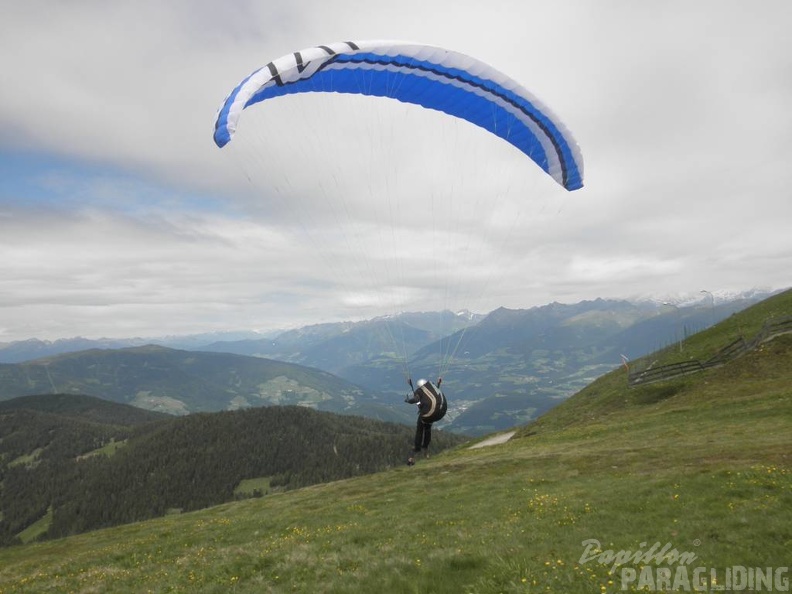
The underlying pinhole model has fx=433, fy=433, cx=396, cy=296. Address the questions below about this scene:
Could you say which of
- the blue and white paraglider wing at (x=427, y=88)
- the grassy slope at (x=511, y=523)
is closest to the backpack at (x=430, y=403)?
the grassy slope at (x=511, y=523)

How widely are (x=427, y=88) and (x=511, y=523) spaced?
19485 mm

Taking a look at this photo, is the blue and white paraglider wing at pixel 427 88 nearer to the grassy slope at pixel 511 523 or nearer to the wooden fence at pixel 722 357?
the grassy slope at pixel 511 523

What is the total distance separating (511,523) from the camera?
13383 millimetres

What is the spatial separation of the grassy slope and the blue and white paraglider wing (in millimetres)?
14428

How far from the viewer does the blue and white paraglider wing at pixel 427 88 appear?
17.1 m

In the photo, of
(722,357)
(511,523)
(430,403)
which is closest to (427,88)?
(430,403)

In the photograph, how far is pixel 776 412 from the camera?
23.9m

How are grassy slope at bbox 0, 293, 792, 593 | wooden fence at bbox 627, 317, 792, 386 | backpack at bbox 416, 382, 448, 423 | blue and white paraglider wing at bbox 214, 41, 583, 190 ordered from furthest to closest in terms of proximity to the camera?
wooden fence at bbox 627, 317, 792, 386, backpack at bbox 416, 382, 448, 423, blue and white paraglider wing at bbox 214, 41, 583, 190, grassy slope at bbox 0, 293, 792, 593

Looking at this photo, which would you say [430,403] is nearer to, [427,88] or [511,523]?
[511,523]

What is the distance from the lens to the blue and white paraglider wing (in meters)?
17.1

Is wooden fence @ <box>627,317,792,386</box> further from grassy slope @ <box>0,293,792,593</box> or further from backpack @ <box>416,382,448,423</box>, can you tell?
backpack @ <box>416,382,448,423</box>

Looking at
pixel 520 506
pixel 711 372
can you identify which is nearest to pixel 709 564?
pixel 520 506

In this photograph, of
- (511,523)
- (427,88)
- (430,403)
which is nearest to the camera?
(511,523)

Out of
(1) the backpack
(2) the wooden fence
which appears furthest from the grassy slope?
(2) the wooden fence
